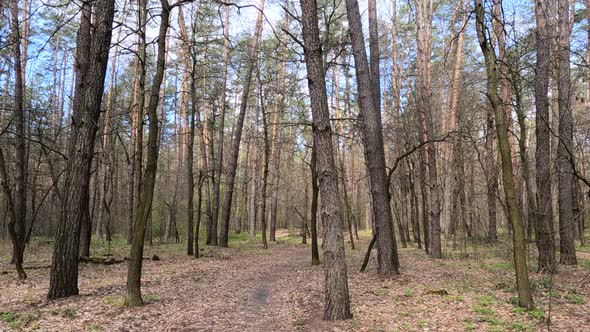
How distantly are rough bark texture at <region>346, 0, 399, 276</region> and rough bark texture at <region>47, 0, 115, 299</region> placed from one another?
559 cm

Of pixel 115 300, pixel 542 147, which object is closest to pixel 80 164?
pixel 115 300

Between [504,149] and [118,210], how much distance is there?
30.2m

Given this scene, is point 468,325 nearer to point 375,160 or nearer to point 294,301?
point 294,301

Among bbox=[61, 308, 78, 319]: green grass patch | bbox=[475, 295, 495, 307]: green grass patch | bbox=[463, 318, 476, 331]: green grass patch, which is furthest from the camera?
bbox=[475, 295, 495, 307]: green grass patch

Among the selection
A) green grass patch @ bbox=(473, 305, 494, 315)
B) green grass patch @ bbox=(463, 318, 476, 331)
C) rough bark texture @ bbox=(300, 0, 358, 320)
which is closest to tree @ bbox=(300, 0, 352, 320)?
rough bark texture @ bbox=(300, 0, 358, 320)

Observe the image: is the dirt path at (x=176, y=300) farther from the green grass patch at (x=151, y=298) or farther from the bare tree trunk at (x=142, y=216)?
the bare tree trunk at (x=142, y=216)

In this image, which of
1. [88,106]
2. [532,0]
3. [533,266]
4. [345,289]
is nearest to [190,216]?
[88,106]

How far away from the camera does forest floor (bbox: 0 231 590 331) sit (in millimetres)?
5410

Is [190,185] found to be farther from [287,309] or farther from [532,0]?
[532,0]

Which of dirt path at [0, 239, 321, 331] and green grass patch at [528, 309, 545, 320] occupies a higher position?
green grass patch at [528, 309, 545, 320]

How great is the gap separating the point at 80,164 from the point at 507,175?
766 centimetres

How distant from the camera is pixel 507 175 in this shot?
5461 millimetres

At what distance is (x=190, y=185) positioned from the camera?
14.5m

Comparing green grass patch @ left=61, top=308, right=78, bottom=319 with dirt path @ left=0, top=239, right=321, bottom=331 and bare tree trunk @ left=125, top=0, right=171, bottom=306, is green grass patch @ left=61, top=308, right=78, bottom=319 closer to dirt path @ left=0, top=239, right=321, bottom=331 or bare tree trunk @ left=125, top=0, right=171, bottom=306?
dirt path @ left=0, top=239, right=321, bottom=331
